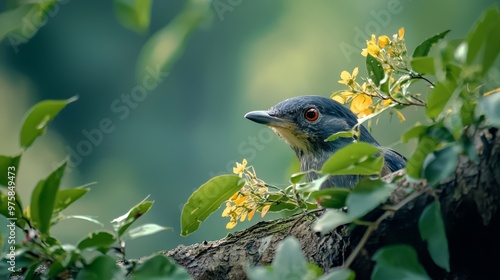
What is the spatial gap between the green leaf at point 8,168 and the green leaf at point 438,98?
83cm

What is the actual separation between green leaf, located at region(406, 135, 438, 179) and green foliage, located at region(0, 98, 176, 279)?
0.50 meters

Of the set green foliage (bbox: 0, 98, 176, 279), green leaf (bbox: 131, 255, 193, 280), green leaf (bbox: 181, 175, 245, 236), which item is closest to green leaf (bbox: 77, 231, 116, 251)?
green foliage (bbox: 0, 98, 176, 279)

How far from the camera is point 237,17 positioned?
11.2m

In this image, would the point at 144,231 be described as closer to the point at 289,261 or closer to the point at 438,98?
the point at 289,261

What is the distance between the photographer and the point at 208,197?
1.85 meters

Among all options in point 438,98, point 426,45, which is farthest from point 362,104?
point 438,98

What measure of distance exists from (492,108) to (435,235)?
27 centimetres

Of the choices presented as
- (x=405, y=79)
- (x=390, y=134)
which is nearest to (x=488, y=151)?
(x=405, y=79)

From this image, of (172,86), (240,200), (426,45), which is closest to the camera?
(426,45)

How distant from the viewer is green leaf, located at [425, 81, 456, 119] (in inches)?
54.2

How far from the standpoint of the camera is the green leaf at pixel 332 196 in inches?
56.6

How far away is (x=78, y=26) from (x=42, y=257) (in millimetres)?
10469

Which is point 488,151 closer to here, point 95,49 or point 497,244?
point 497,244

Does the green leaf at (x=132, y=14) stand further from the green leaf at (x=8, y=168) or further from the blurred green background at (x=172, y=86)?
the blurred green background at (x=172, y=86)
